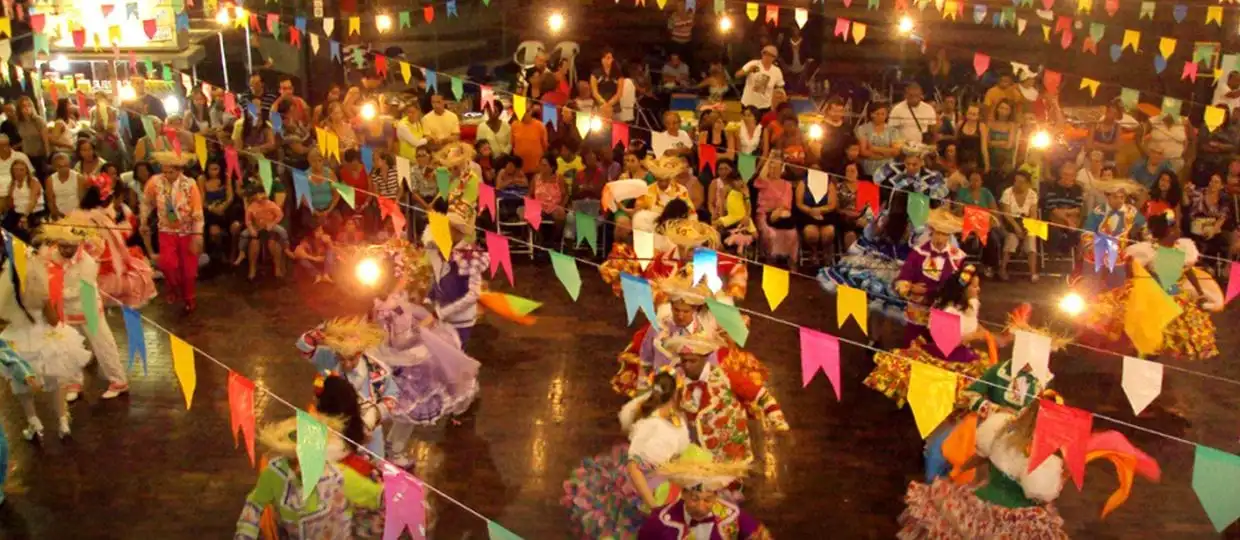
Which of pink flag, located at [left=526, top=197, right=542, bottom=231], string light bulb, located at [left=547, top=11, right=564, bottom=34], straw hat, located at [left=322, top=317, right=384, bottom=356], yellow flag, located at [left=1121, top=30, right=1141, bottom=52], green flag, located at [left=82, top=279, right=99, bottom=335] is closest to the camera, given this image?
straw hat, located at [left=322, top=317, right=384, bottom=356]

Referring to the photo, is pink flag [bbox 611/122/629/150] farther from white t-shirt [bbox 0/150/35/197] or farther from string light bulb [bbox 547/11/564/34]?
string light bulb [bbox 547/11/564/34]

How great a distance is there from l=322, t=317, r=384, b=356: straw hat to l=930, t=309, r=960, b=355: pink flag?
320 centimetres

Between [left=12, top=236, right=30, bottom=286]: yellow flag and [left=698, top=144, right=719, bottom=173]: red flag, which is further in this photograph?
[left=698, top=144, right=719, bottom=173]: red flag

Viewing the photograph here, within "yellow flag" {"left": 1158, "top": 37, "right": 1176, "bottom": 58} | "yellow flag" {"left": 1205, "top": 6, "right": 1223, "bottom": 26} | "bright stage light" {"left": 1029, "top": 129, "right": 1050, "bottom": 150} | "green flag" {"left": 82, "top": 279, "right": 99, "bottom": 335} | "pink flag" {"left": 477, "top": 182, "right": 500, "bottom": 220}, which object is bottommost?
"green flag" {"left": 82, "top": 279, "right": 99, "bottom": 335}

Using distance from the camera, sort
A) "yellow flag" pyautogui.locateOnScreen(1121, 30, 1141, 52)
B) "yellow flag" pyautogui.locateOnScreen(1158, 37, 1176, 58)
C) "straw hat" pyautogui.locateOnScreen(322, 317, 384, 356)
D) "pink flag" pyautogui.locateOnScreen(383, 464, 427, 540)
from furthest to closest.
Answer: "yellow flag" pyautogui.locateOnScreen(1121, 30, 1141, 52) < "yellow flag" pyautogui.locateOnScreen(1158, 37, 1176, 58) < "straw hat" pyautogui.locateOnScreen(322, 317, 384, 356) < "pink flag" pyautogui.locateOnScreen(383, 464, 427, 540)

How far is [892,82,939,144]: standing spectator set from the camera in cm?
1389

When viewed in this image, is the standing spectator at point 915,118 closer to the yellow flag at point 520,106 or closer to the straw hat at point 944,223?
the yellow flag at point 520,106

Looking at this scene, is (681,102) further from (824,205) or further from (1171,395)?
(1171,395)

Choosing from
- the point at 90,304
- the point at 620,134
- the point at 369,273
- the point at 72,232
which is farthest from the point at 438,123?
the point at 90,304

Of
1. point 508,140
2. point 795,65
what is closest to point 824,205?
point 508,140

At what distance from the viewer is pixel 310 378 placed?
33.6 ft

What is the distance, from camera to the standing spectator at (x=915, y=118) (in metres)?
13.9

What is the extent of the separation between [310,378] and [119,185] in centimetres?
343

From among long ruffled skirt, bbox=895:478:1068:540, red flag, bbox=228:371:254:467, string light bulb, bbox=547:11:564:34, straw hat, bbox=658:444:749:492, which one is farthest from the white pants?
string light bulb, bbox=547:11:564:34
